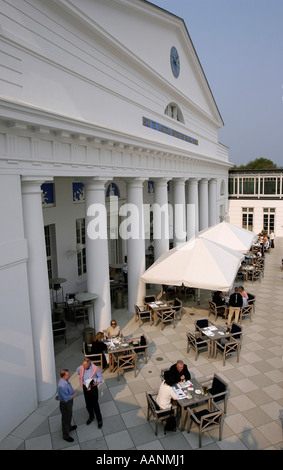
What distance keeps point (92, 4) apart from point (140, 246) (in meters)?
8.03

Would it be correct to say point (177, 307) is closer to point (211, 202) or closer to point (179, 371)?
point (179, 371)

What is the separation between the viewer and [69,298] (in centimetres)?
1280

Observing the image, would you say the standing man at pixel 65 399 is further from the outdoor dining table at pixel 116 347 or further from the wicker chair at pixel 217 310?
the wicker chair at pixel 217 310

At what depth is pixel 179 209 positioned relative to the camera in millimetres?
17312

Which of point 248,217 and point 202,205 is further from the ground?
point 202,205

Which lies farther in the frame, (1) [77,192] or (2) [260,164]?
(2) [260,164]

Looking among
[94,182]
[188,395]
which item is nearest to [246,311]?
[188,395]

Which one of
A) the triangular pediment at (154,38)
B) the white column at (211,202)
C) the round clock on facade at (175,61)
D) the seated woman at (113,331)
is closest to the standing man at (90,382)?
the seated woman at (113,331)

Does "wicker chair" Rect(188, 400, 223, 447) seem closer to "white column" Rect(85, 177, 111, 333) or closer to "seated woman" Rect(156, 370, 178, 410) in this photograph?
"seated woman" Rect(156, 370, 178, 410)

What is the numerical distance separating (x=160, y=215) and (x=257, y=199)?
21665 millimetres

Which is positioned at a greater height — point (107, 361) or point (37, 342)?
point (37, 342)

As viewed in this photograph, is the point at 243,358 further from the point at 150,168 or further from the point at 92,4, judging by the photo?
the point at 92,4
